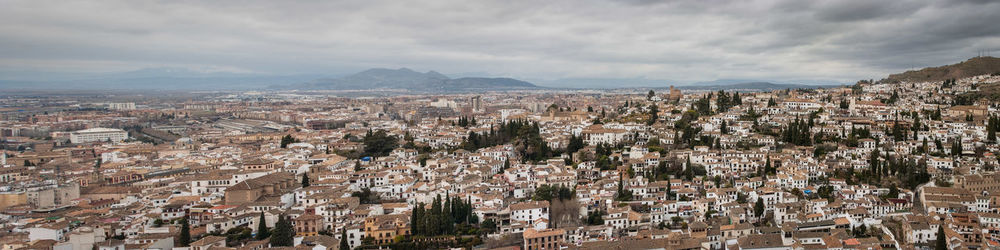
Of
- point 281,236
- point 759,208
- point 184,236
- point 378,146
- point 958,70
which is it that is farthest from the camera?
point 958,70

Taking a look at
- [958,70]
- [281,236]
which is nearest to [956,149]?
[281,236]

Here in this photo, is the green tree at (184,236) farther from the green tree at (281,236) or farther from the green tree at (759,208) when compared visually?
the green tree at (759,208)

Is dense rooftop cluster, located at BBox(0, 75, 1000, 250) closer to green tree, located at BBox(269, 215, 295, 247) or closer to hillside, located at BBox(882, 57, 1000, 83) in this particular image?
green tree, located at BBox(269, 215, 295, 247)

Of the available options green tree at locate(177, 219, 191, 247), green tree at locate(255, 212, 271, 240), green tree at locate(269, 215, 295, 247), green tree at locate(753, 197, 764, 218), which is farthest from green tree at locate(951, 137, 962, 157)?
green tree at locate(177, 219, 191, 247)

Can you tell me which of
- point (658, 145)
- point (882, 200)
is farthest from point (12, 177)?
point (882, 200)

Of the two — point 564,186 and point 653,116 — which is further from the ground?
point 653,116

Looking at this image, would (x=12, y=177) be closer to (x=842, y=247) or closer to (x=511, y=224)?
(x=511, y=224)

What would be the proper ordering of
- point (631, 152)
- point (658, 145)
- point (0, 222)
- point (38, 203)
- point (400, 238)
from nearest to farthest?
point (400, 238), point (0, 222), point (38, 203), point (631, 152), point (658, 145)

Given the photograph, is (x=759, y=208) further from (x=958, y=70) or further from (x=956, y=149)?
(x=958, y=70)

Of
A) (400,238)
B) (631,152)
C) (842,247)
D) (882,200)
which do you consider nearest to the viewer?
(842,247)
